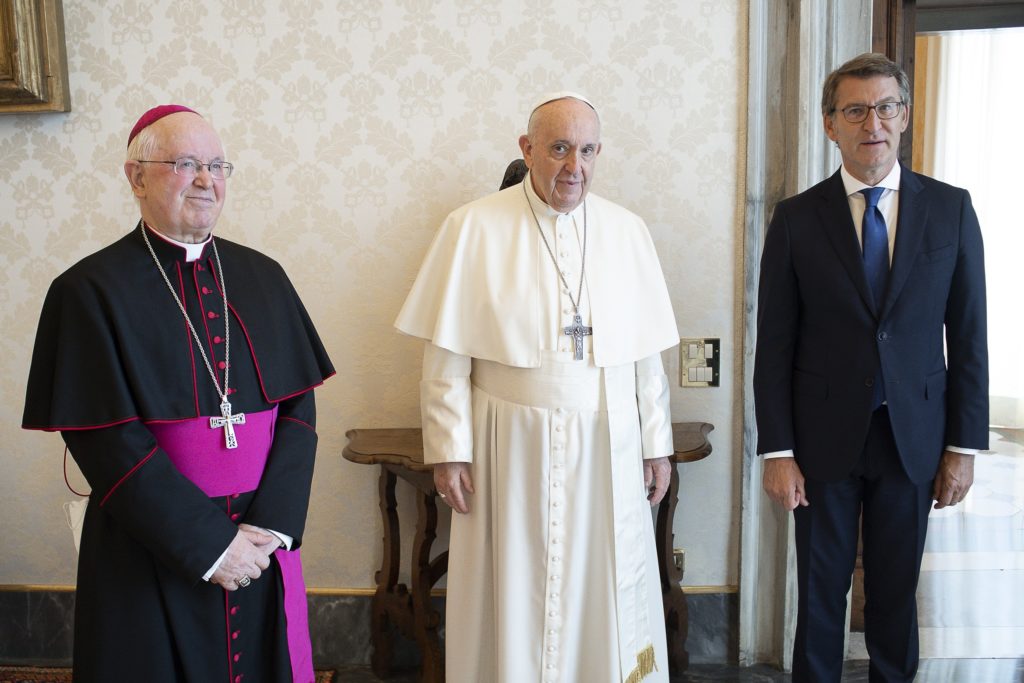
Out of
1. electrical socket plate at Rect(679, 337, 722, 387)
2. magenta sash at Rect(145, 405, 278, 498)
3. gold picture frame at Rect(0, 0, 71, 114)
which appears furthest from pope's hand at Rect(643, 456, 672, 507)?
gold picture frame at Rect(0, 0, 71, 114)

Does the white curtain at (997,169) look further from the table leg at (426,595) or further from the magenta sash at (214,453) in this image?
the magenta sash at (214,453)

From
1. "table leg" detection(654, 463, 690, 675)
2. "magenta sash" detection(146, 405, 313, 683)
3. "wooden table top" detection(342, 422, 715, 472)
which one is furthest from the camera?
"table leg" detection(654, 463, 690, 675)

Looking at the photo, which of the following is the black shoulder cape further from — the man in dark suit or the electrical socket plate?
the electrical socket plate

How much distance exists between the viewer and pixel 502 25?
298 cm

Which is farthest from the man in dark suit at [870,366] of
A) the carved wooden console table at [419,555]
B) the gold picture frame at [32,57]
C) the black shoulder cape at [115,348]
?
the gold picture frame at [32,57]

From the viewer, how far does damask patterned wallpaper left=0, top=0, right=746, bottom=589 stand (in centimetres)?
298

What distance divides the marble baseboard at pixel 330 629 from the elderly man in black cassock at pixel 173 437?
1.27 meters

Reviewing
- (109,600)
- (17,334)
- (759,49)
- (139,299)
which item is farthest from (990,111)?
(17,334)

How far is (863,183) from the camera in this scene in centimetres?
223

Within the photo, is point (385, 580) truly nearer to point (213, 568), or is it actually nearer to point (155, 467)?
point (213, 568)

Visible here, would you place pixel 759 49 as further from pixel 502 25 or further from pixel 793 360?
pixel 793 360

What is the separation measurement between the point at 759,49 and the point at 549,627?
6.55 feet

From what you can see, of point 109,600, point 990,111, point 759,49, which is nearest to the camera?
point 109,600

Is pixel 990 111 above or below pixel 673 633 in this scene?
above
